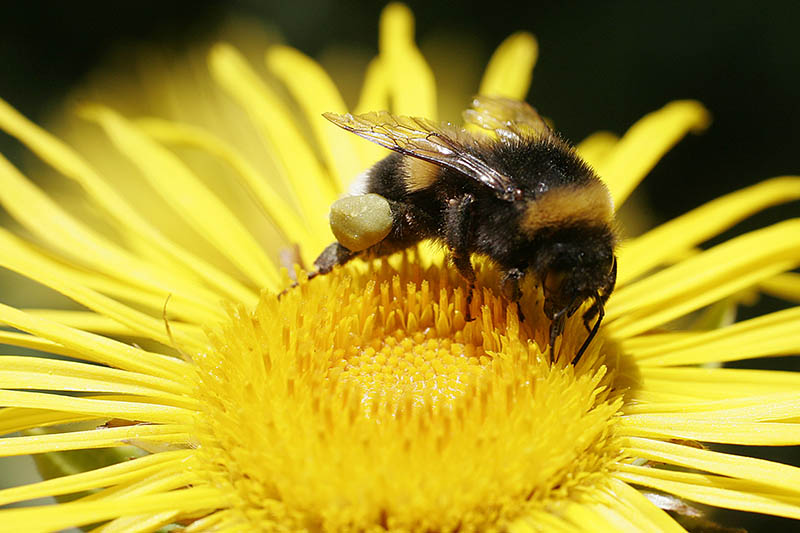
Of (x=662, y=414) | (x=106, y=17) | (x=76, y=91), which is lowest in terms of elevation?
(x=662, y=414)

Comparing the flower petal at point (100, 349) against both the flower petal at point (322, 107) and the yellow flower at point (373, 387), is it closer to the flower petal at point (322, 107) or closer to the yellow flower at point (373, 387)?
the yellow flower at point (373, 387)

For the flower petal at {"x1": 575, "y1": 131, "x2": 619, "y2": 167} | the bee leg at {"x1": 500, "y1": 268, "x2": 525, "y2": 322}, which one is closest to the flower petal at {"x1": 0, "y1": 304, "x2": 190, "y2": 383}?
the bee leg at {"x1": 500, "y1": 268, "x2": 525, "y2": 322}

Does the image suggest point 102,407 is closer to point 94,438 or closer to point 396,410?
point 94,438

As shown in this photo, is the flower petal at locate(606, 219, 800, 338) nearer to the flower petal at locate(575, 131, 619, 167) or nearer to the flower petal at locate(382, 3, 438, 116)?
the flower petal at locate(575, 131, 619, 167)

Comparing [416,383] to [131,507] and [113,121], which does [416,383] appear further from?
[113,121]

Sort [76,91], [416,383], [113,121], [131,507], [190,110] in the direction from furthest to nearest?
[190,110] < [76,91] < [113,121] < [416,383] < [131,507]

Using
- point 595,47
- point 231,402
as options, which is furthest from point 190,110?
point 231,402

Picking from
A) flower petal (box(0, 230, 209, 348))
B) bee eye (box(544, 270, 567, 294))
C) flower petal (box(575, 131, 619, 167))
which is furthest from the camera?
flower petal (box(575, 131, 619, 167))
